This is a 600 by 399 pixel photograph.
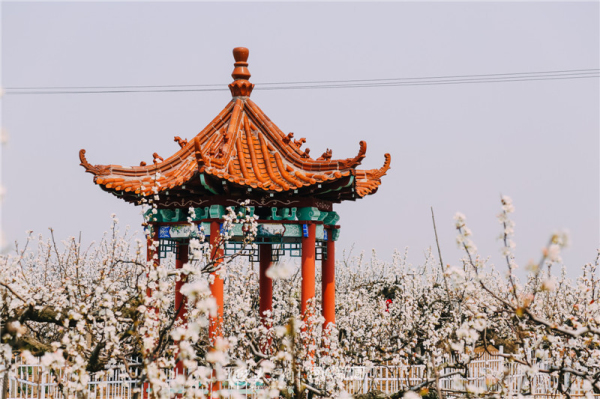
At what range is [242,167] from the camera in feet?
40.0

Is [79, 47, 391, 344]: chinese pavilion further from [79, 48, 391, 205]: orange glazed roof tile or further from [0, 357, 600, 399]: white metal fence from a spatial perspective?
[0, 357, 600, 399]: white metal fence

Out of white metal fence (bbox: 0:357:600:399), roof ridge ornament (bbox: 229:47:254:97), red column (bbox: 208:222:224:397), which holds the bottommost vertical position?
white metal fence (bbox: 0:357:600:399)

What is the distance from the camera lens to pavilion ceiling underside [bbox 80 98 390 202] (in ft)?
38.0

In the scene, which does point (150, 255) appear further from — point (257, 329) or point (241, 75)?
point (241, 75)

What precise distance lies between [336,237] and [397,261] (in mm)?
7704

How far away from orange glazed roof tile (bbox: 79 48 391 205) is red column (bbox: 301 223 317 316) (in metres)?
0.74

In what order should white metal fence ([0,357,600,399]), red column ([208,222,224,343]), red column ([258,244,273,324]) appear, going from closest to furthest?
white metal fence ([0,357,600,399]) < red column ([208,222,224,343]) < red column ([258,244,273,324])

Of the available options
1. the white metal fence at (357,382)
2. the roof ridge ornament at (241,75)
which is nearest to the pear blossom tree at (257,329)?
the white metal fence at (357,382)

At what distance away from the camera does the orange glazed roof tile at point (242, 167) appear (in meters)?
11.6

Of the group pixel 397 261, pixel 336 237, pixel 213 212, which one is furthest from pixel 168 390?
pixel 397 261

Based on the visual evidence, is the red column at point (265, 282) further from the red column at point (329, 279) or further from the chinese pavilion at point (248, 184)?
the red column at point (329, 279)

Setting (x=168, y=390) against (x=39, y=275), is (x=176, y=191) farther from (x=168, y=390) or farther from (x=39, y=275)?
(x=39, y=275)

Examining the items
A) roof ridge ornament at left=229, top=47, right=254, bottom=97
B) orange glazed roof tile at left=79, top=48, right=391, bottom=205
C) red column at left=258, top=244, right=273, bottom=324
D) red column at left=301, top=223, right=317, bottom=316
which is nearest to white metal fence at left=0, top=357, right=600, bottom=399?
red column at left=301, top=223, right=317, bottom=316

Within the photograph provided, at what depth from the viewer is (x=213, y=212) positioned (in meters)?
11.9
